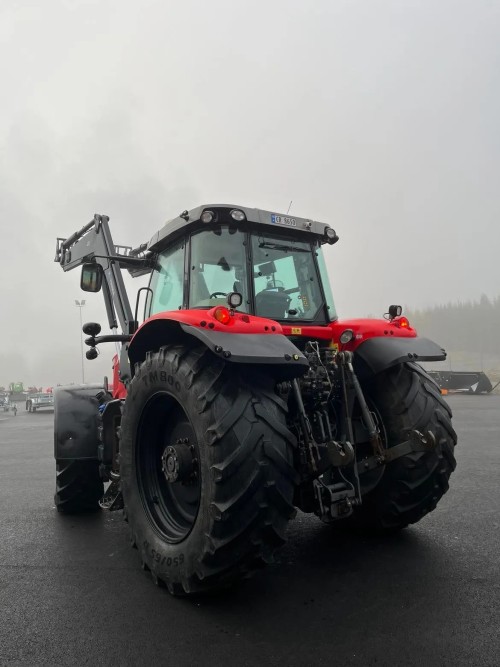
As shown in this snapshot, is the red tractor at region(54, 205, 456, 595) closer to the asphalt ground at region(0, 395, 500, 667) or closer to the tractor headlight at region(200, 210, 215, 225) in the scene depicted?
the tractor headlight at region(200, 210, 215, 225)

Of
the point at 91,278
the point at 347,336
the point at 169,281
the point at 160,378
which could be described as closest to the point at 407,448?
the point at 347,336

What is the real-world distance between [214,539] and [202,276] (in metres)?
2.00

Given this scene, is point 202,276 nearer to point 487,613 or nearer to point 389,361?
point 389,361

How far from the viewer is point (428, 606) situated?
9.18 ft

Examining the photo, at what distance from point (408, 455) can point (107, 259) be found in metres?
3.85

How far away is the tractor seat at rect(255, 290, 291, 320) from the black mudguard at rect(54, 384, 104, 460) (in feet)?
7.22

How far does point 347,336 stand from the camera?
3.88 meters

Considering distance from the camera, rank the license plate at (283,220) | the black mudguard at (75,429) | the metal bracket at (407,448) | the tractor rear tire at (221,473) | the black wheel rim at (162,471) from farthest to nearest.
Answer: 1. the black mudguard at (75,429)
2. the license plate at (283,220)
3. the black wheel rim at (162,471)
4. the metal bracket at (407,448)
5. the tractor rear tire at (221,473)

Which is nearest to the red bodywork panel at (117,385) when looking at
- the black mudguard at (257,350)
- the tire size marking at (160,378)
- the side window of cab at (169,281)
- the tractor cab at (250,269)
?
the side window of cab at (169,281)

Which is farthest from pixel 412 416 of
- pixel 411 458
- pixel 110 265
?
pixel 110 265

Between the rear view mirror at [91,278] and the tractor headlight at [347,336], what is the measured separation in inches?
115

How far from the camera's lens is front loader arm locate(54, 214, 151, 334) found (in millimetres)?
4793

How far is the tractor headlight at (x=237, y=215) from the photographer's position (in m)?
3.72

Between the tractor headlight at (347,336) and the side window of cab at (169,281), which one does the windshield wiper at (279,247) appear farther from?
the tractor headlight at (347,336)
